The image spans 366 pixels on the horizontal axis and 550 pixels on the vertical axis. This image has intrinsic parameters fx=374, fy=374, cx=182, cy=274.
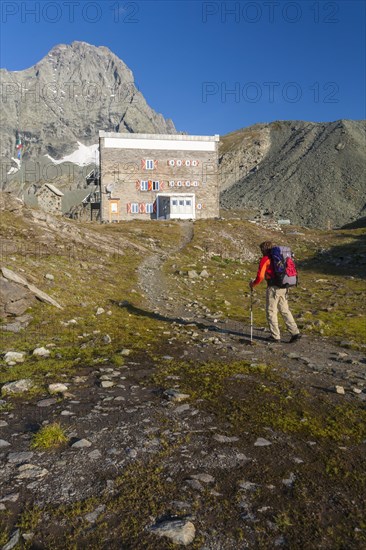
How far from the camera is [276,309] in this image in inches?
375

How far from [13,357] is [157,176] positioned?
56.5 m

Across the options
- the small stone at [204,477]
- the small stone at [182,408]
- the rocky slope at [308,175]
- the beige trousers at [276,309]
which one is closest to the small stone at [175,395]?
the small stone at [182,408]

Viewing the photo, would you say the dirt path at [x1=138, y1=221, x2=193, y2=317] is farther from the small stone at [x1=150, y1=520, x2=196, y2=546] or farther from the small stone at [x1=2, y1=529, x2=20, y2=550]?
the small stone at [x1=2, y1=529, x2=20, y2=550]

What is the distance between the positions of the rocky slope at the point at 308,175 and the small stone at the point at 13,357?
72736 millimetres

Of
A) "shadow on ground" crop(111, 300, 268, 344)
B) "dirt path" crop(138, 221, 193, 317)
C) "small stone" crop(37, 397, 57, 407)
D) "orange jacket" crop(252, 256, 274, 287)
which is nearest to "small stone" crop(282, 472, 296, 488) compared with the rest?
"small stone" crop(37, 397, 57, 407)

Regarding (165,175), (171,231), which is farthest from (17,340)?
(165,175)

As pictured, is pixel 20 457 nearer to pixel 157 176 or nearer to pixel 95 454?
pixel 95 454

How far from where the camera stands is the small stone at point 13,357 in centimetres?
682

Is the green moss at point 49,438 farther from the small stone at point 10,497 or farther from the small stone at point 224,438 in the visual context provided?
the small stone at point 224,438

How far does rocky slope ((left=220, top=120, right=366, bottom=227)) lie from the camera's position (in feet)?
299

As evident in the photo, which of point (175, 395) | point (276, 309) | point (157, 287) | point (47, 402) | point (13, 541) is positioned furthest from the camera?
point (157, 287)

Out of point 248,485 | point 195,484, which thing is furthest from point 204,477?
point 248,485

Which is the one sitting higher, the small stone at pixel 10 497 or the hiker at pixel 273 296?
the hiker at pixel 273 296

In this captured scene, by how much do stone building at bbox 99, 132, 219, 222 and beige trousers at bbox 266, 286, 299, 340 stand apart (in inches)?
1908
